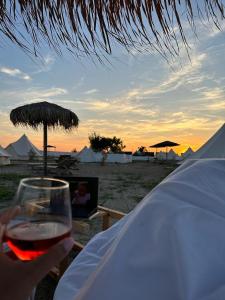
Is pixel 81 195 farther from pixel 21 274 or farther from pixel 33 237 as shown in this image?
pixel 21 274

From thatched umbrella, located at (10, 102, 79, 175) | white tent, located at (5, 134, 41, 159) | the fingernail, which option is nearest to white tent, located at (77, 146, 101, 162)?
white tent, located at (5, 134, 41, 159)

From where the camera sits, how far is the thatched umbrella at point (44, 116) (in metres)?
10.6

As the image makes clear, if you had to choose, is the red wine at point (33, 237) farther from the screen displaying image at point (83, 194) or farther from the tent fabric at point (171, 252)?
the screen displaying image at point (83, 194)

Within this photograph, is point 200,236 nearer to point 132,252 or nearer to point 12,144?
point 132,252

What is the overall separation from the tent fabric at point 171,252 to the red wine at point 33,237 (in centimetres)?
27

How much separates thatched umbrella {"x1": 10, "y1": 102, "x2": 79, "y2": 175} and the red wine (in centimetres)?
1025

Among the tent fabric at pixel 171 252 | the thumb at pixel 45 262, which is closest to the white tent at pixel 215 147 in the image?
the tent fabric at pixel 171 252

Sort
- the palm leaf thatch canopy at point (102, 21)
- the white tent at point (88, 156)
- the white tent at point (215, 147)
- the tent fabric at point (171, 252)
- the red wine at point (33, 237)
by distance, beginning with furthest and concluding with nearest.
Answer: the white tent at point (88, 156) < the white tent at point (215, 147) < the palm leaf thatch canopy at point (102, 21) < the tent fabric at point (171, 252) < the red wine at point (33, 237)

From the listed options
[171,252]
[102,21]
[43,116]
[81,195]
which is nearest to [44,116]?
[43,116]

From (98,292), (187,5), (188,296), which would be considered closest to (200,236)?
(188,296)

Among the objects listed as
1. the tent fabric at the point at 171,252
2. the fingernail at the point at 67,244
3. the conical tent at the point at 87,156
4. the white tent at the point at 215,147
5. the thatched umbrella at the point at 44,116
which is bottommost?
the conical tent at the point at 87,156

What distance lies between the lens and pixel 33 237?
24.9 inches

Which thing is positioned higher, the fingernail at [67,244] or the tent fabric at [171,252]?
the fingernail at [67,244]

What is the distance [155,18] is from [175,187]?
4.04ft
